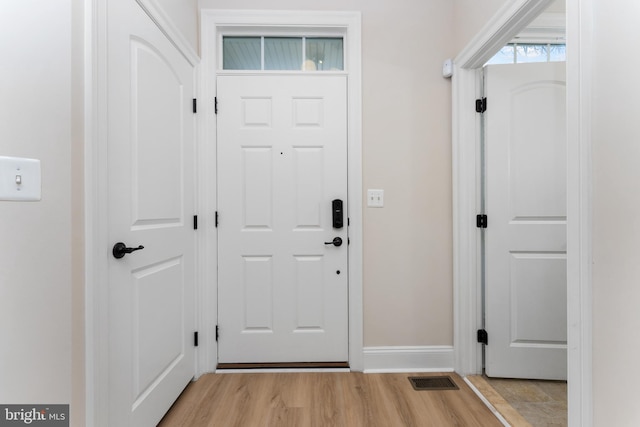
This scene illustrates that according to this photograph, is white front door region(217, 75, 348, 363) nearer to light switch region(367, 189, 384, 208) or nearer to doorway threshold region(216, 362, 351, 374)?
doorway threshold region(216, 362, 351, 374)

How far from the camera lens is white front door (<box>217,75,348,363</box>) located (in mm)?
2084

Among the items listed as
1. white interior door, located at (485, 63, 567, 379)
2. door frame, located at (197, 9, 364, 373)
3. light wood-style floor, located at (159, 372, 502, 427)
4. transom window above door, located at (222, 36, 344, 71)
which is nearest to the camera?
light wood-style floor, located at (159, 372, 502, 427)

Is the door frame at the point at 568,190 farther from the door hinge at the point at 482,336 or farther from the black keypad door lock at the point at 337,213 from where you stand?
the black keypad door lock at the point at 337,213

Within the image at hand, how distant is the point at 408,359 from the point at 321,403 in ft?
2.30

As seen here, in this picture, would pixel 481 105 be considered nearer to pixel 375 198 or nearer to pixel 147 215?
pixel 375 198

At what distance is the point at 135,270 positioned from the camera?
1.35 metres

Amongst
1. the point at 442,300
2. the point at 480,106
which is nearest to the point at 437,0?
the point at 480,106

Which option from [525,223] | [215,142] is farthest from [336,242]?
Answer: [525,223]

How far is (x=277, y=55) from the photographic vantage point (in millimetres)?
2152

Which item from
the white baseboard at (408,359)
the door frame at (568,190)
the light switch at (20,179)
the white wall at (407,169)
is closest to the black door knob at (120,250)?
the light switch at (20,179)

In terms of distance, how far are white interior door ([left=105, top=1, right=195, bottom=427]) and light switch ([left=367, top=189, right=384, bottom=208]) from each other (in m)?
1.17

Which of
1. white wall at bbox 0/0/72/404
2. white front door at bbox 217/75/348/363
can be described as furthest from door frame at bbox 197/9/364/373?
white wall at bbox 0/0/72/404

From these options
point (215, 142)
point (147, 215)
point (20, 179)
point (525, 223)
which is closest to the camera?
point (20, 179)

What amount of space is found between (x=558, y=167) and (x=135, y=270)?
2.40m
